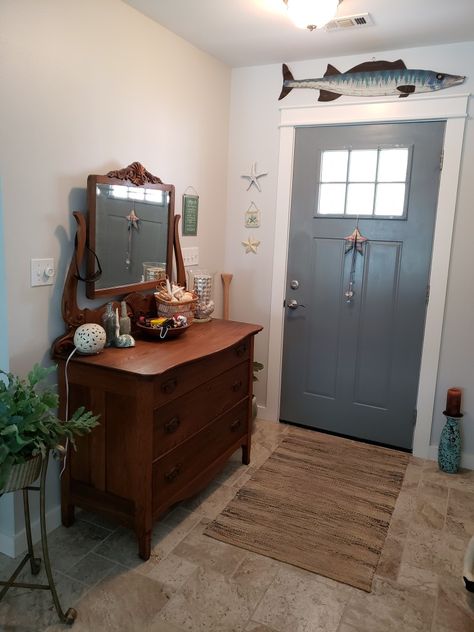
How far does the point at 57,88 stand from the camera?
206 cm

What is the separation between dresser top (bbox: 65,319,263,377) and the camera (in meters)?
2.03

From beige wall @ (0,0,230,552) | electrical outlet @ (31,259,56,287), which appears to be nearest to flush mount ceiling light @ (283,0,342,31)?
beige wall @ (0,0,230,552)

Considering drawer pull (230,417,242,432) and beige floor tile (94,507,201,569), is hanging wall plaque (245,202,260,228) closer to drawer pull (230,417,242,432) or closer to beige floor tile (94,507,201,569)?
drawer pull (230,417,242,432)

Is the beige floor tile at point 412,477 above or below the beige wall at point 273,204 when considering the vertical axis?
below

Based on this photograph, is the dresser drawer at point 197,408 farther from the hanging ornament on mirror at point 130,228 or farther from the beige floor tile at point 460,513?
the beige floor tile at point 460,513

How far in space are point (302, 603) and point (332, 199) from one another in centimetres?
229

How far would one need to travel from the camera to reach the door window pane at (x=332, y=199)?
3158mm

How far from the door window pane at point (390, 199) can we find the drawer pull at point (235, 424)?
5.05 feet

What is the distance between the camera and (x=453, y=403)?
2.93 m

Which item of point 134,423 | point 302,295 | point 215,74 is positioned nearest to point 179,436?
point 134,423

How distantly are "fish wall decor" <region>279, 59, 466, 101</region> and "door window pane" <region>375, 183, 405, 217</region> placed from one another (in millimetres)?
533

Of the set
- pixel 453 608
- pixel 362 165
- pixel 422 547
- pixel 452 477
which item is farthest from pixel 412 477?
pixel 362 165

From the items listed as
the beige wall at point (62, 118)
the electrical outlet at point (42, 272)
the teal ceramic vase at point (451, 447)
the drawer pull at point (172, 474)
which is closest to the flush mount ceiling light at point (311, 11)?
the beige wall at point (62, 118)

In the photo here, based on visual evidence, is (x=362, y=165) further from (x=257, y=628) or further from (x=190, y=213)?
(x=257, y=628)
